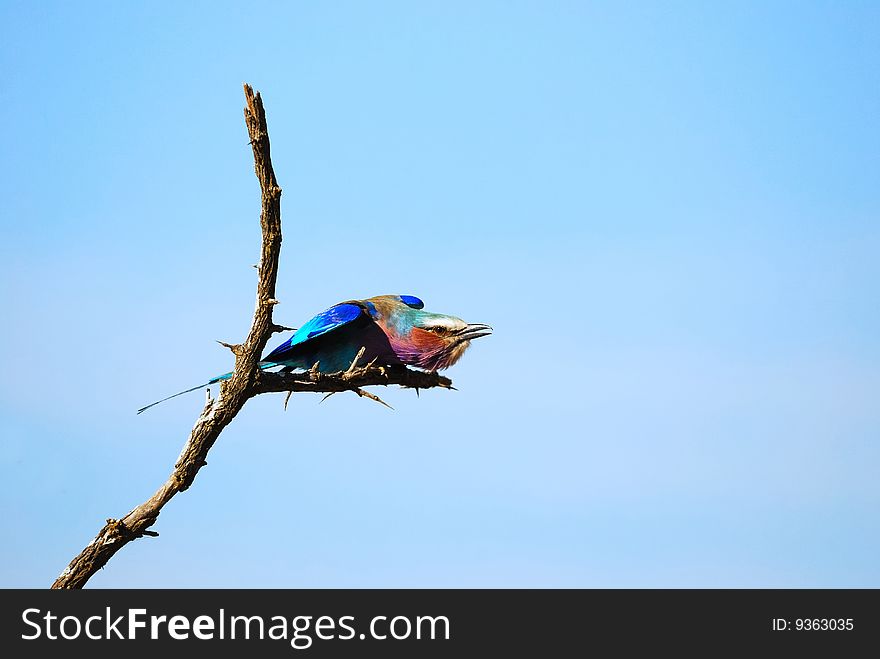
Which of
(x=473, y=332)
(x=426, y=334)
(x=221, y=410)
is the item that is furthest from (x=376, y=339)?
(x=221, y=410)

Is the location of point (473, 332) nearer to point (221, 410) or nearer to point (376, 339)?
point (376, 339)

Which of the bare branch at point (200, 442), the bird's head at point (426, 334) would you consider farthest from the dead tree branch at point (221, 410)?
the bird's head at point (426, 334)

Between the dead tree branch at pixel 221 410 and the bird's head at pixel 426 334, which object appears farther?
the bird's head at pixel 426 334

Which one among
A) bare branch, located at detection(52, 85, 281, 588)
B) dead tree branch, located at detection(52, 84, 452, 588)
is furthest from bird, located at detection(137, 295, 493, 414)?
bare branch, located at detection(52, 85, 281, 588)

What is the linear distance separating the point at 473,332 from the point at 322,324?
1.27 metres

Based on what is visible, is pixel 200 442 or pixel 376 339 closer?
pixel 200 442

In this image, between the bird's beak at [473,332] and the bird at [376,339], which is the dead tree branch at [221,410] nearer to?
the bird at [376,339]

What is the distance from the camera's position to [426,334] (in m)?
7.77

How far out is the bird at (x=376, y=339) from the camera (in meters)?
7.75

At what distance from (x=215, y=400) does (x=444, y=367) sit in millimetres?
2138

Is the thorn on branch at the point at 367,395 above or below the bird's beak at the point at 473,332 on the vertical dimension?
below

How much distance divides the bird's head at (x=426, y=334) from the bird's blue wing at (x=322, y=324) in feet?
0.83
